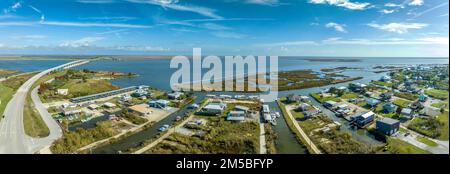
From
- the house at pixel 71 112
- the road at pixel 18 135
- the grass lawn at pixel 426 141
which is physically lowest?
the grass lawn at pixel 426 141

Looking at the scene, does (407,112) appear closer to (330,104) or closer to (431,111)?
(431,111)

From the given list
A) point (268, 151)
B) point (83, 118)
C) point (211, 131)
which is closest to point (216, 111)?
point (211, 131)

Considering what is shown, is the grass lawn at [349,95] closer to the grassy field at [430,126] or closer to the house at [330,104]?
the house at [330,104]

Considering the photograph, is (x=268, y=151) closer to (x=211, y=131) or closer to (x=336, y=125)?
(x=211, y=131)

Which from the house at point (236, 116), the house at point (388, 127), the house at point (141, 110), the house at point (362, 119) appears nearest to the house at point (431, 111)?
the house at point (362, 119)

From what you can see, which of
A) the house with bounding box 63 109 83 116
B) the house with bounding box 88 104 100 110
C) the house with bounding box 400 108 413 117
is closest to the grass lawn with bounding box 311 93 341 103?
the house with bounding box 400 108 413 117

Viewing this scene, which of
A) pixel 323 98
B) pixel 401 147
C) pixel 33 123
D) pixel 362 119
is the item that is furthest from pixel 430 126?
pixel 33 123

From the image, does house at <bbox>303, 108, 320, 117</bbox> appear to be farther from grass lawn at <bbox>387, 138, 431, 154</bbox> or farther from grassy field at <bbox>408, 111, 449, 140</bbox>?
grassy field at <bbox>408, 111, 449, 140</bbox>
